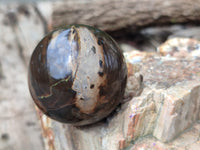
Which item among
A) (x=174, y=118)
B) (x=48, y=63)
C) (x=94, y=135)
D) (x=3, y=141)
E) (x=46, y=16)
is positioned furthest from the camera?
(x=46, y=16)

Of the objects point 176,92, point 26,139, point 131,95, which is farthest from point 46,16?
point 176,92

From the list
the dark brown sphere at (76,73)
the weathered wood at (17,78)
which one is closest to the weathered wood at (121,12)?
the weathered wood at (17,78)

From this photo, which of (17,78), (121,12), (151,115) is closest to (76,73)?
(151,115)

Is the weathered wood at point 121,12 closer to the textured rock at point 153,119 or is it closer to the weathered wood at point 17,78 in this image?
the weathered wood at point 17,78

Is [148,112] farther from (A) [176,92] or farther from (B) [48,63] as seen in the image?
(B) [48,63]

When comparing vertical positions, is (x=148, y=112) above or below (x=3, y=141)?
above

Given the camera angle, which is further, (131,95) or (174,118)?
(131,95)
